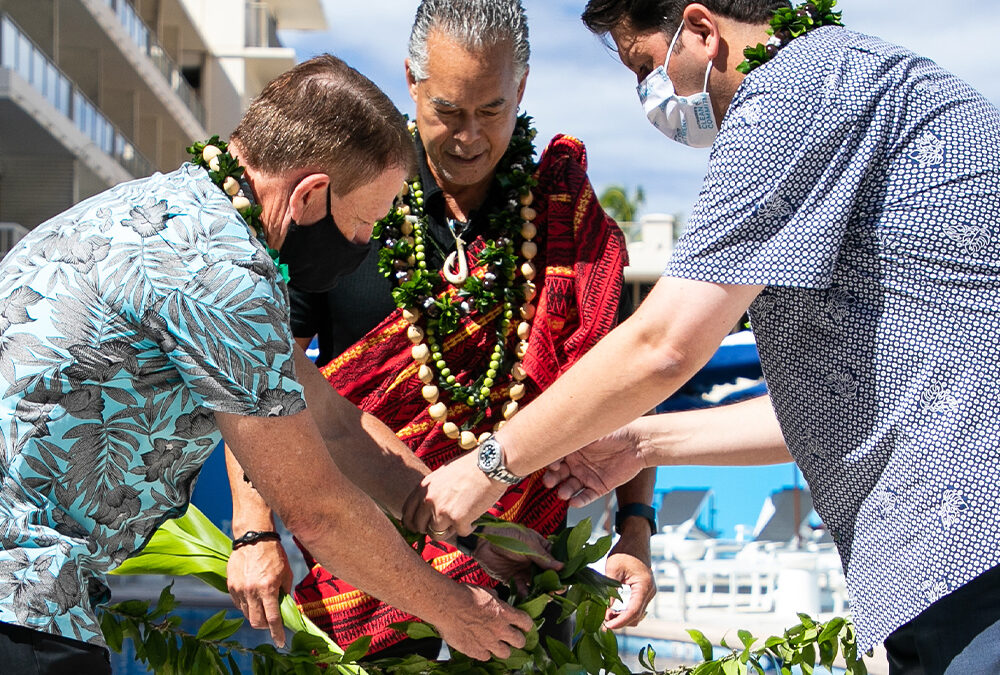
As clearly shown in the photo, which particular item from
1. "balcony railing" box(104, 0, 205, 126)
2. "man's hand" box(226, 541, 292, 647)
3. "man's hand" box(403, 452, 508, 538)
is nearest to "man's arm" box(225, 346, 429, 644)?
"man's hand" box(226, 541, 292, 647)

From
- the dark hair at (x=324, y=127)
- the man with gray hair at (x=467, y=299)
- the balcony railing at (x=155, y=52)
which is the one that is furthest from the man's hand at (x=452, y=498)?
the balcony railing at (x=155, y=52)

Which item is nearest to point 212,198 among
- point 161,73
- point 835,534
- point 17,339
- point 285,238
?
point 285,238

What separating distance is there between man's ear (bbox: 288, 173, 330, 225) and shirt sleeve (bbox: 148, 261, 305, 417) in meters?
0.23

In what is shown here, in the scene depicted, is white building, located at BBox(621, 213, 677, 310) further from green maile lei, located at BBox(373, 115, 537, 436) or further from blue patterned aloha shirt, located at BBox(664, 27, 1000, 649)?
blue patterned aloha shirt, located at BBox(664, 27, 1000, 649)

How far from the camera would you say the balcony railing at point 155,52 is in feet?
81.0

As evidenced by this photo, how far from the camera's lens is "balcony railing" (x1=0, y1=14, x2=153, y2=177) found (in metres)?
18.4

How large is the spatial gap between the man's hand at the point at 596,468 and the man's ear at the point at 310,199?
0.98 meters

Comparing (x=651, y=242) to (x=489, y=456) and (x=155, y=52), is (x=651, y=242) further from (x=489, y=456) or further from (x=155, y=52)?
(x=489, y=456)

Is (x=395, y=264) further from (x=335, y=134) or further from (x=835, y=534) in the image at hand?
(x=835, y=534)

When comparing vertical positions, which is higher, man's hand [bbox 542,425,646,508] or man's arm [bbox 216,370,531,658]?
man's arm [bbox 216,370,531,658]

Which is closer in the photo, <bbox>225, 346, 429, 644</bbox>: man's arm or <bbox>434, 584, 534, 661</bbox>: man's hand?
<bbox>434, 584, 534, 661</bbox>: man's hand

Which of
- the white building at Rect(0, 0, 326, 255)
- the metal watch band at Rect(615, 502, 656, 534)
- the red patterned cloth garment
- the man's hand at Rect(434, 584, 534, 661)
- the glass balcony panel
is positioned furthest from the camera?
the white building at Rect(0, 0, 326, 255)

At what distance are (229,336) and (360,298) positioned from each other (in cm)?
103

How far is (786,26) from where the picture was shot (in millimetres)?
2004
